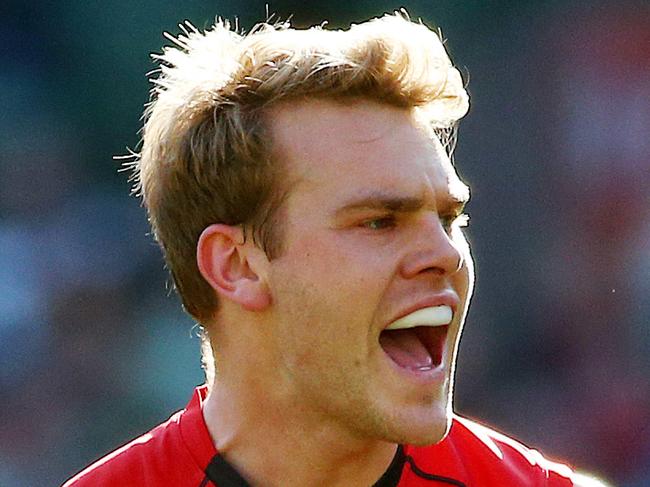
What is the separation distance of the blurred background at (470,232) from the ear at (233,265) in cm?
259

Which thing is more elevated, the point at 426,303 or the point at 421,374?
the point at 426,303

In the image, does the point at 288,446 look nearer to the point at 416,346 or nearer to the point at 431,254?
the point at 416,346

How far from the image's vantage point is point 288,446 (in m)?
2.36

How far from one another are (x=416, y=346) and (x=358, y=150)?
0.40 m

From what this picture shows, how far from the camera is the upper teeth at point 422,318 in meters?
2.18

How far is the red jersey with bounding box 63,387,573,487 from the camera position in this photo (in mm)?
2402

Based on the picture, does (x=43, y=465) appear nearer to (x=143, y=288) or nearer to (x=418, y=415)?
(x=143, y=288)

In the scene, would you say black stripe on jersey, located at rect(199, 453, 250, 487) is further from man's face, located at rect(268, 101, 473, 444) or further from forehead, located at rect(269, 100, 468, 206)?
forehead, located at rect(269, 100, 468, 206)

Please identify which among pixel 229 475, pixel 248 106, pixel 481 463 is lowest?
pixel 481 463

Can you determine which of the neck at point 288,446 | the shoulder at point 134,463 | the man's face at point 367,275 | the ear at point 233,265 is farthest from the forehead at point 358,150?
the shoulder at point 134,463

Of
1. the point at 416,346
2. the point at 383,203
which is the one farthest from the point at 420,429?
the point at 383,203

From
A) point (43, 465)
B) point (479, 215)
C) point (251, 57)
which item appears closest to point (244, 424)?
point (251, 57)

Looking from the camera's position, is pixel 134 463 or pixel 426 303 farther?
pixel 134 463

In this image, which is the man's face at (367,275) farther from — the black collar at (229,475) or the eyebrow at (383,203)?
the black collar at (229,475)
